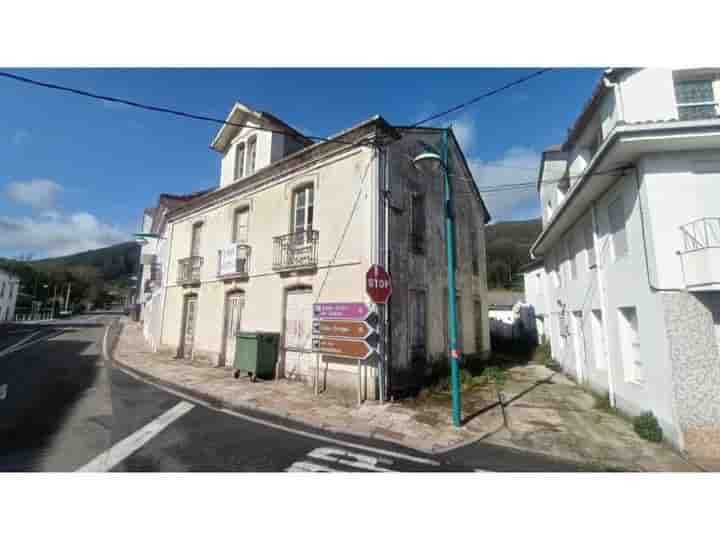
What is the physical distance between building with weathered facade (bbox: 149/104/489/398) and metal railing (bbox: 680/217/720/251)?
5.17m

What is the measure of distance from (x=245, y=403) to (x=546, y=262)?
13.2 m

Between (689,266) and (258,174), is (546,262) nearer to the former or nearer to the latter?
(689,266)

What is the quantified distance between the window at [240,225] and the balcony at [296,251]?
244 centimetres

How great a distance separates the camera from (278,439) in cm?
458

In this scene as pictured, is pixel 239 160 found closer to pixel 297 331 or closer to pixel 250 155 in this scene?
pixel 250 155

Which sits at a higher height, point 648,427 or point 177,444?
point 648,427

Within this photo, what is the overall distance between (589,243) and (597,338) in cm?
248

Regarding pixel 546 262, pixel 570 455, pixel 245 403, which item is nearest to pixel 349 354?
pixel 245 403

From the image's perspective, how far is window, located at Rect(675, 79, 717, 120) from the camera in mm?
5156

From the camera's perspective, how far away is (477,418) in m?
5.66

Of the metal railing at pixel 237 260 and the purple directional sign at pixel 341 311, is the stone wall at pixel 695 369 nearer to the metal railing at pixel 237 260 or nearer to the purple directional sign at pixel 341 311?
the purple directional sign at pixel 341 311

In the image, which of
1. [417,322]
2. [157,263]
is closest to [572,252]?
[417,322]

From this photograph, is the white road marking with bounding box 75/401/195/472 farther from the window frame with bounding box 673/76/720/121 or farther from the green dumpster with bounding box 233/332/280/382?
the window frame with bounding box 673/76/720/121

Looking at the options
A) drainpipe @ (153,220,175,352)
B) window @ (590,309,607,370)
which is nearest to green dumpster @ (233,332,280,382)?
drainpipe @ (153,220,175,352)
